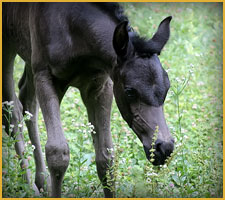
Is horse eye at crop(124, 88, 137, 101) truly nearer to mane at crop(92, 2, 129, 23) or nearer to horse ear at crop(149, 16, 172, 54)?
horse ear at crop(149, 16, 172, 54)

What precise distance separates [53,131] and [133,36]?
1.14 metres

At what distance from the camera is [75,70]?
427 cm

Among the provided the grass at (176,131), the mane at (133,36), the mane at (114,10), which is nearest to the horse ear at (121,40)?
the mane at (133,36)

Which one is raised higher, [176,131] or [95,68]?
[95,68]

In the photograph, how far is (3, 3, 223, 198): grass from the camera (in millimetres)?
4336

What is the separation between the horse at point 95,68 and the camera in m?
3.74

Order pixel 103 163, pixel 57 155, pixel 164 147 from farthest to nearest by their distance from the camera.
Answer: pixel 103 163, pixel 57 155, pixel 164 147

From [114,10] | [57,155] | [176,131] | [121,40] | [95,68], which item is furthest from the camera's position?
[176,131]

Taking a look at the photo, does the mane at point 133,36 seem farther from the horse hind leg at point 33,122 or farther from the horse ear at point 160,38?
the horse hind leg at point 33,122

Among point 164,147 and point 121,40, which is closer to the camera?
point 164,147

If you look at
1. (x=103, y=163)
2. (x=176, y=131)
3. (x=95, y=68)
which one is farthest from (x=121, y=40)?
(x=176, y=131)

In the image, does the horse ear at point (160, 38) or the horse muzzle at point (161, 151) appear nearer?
the horse muzzle at point (161, 151)

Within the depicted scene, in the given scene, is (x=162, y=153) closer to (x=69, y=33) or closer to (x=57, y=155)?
(x=57, y=155)

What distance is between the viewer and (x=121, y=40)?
3.80m
